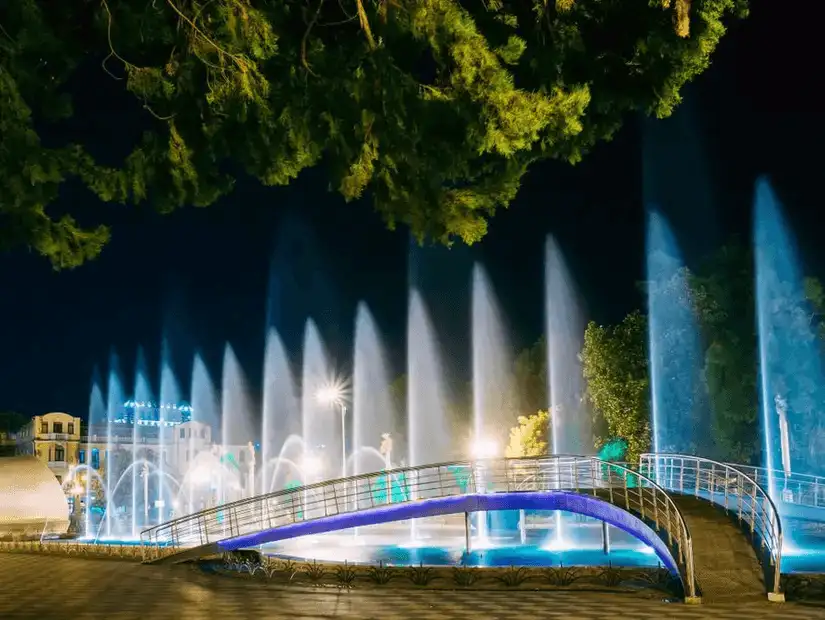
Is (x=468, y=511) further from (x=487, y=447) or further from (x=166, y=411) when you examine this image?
(x=166, y=411)

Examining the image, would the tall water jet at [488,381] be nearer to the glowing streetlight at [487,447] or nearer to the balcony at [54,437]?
the glowing streetlight at [487,447]

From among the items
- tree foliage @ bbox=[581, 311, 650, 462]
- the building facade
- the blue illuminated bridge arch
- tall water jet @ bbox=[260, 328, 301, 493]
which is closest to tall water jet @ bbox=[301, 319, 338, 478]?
tall water jet @ bbox=[260, 328, 301, 493]

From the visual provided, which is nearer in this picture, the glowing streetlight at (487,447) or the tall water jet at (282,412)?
the glowing streetlight at (487,447)

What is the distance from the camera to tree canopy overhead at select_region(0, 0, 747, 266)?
7.54 metres

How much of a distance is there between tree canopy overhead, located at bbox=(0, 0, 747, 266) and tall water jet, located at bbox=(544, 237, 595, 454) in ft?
115

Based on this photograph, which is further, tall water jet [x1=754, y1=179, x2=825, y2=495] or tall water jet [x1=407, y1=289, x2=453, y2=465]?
tall water jet [x1=407, y1=289, x2=453, y2=465]

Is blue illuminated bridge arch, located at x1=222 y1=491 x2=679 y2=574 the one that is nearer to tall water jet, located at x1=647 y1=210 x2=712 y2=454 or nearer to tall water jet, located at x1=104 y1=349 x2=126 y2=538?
tall water jet, located at x1=647 y1=210 x2=712 y2=454

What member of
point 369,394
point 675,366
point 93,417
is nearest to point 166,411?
point 93,417

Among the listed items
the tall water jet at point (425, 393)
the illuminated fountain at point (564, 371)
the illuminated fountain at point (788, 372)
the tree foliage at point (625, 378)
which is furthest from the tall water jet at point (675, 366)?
the tall water jet at point (425, 393)

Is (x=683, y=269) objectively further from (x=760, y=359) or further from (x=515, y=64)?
(x=515, y=64)

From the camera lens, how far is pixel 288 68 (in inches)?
331

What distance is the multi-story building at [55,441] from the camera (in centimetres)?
7569

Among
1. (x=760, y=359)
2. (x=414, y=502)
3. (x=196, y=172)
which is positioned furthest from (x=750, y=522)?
(x=760, y=359)

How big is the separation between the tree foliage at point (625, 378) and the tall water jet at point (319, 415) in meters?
28.8
